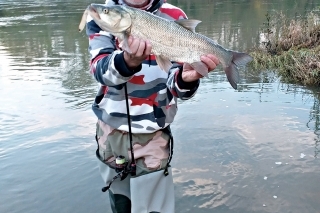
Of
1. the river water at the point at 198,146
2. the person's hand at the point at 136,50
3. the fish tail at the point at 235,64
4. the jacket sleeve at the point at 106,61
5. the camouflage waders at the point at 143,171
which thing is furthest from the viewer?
the river water at the point at 198,146

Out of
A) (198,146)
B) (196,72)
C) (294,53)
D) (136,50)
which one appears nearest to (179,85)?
(196,72)

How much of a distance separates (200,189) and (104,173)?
188 centimetres

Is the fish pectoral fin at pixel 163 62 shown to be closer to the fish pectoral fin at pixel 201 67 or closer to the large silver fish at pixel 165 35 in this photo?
the large silver fish at pixel 165 35

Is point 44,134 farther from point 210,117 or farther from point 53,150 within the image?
point 210,117

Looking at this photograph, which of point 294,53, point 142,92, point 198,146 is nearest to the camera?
point 142,92

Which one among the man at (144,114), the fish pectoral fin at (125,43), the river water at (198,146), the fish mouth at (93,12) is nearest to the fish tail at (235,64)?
the man at (144,114)

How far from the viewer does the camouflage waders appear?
9.07ft

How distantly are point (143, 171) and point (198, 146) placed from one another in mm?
2925

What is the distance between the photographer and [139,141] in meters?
2.80

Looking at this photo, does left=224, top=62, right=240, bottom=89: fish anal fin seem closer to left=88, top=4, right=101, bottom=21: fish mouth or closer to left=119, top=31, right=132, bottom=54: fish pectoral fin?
left=119, top=31, right=132, bottom=54: fish pectoral fin

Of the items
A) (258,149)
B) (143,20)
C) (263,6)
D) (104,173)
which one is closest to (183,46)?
(143,20)

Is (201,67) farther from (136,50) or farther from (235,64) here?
(136,50)

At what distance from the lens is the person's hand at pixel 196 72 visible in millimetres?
2502

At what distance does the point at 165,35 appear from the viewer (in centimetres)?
240
